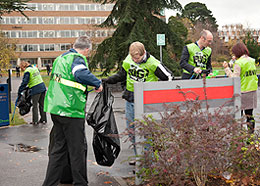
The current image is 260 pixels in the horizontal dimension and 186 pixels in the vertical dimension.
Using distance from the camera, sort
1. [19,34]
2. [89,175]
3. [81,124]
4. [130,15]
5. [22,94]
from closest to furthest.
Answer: [81,124] → [89,175] → [22,94] → [130,15] → [19,34]

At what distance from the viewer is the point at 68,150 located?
481 centimetres

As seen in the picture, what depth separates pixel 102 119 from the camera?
203 inches

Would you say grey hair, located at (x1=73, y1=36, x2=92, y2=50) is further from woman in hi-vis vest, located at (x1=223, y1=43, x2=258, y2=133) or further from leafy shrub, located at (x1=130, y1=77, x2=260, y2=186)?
woman in hi-vis vest, located at (x1=223, y1=43, x2=258, y2=133)

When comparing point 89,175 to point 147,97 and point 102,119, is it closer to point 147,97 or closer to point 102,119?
point 102,119

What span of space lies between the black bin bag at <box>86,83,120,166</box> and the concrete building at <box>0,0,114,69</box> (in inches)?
3353


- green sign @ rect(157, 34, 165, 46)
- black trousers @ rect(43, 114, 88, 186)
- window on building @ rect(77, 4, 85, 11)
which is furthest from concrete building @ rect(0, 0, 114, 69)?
black trousers @ rect(43, 114, 88, 186)

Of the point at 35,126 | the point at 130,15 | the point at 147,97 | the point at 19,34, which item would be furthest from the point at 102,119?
the point at 19,34

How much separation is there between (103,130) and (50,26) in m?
88.8

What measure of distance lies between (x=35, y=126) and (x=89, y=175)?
539cm

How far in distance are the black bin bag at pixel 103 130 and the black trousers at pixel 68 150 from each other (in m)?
0.32

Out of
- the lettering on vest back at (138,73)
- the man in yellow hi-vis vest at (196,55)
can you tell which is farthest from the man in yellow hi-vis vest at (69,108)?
the man in yellow hi-vis vest at (196,55)

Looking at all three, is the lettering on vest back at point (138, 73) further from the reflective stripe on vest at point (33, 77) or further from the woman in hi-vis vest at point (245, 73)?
the reflective stripe on vest at point (33, 77)

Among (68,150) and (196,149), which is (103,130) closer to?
(68,150)

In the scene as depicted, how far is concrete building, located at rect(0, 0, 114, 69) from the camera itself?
8906 centimetres
